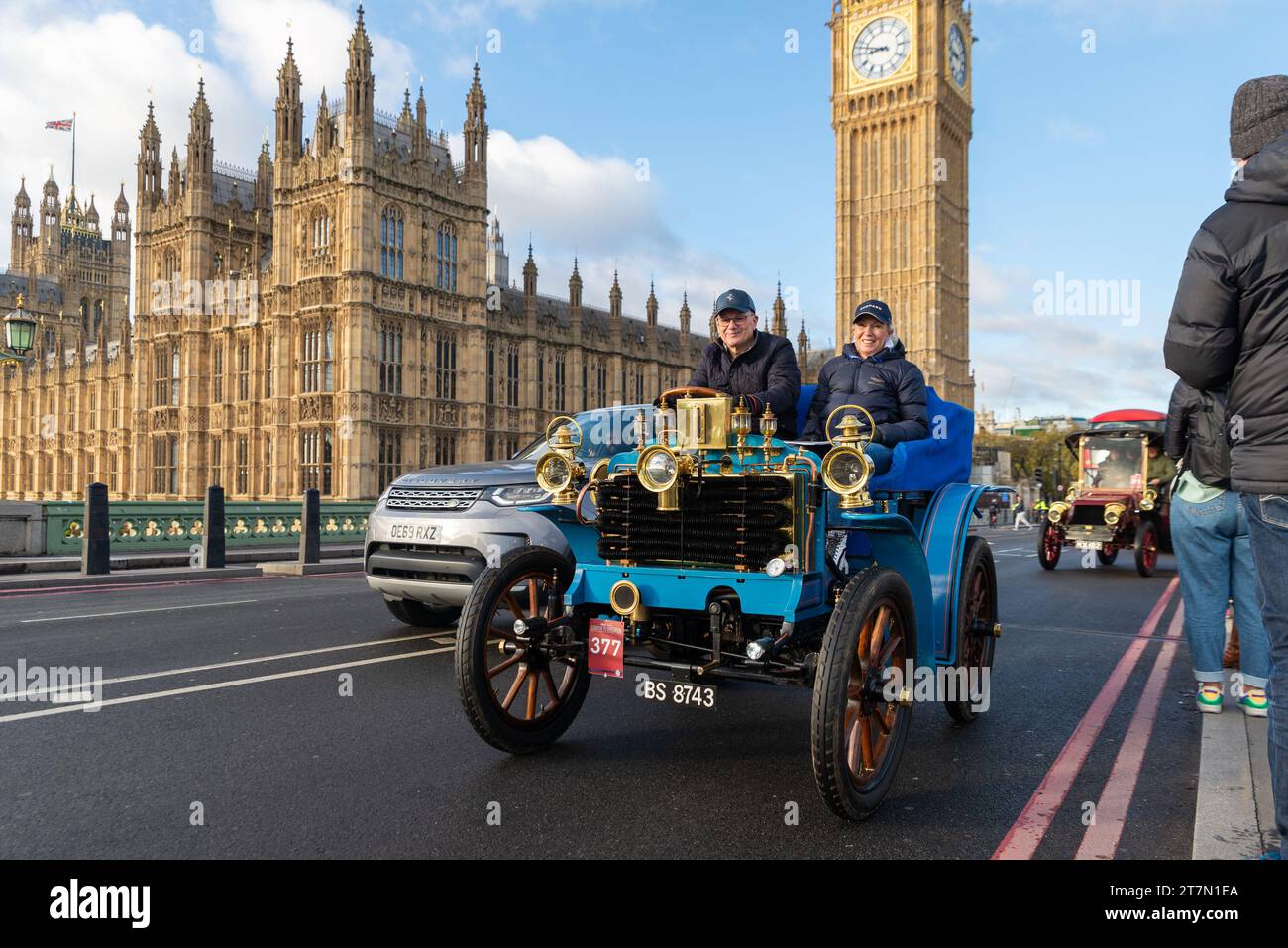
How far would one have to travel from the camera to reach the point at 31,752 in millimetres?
4141

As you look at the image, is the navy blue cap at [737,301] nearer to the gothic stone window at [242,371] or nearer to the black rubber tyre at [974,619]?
the black rubber tyre at [974,619]

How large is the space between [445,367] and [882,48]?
176 feet

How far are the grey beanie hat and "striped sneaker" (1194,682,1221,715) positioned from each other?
11.1 feet

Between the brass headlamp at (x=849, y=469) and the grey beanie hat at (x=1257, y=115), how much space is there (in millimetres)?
1642

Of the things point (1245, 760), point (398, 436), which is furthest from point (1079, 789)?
point (398, 436)

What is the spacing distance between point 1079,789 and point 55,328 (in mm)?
91655

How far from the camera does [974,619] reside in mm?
5242

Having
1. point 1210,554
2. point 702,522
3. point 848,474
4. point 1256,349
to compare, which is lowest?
point 1210,554

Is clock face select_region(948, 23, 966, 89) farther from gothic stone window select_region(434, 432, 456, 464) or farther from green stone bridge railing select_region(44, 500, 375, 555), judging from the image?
green stone bridge railing select_region(44, 500, 375, 555)

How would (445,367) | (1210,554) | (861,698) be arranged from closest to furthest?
(861,698) < (1210,554) < (445,367)

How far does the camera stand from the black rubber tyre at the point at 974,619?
4832 millimetres

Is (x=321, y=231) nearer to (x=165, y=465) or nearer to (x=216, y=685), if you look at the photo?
(x=165, y=465)

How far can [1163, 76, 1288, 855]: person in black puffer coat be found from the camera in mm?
2672

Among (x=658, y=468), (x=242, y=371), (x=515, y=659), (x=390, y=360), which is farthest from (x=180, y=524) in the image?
(x=242, y=371)
